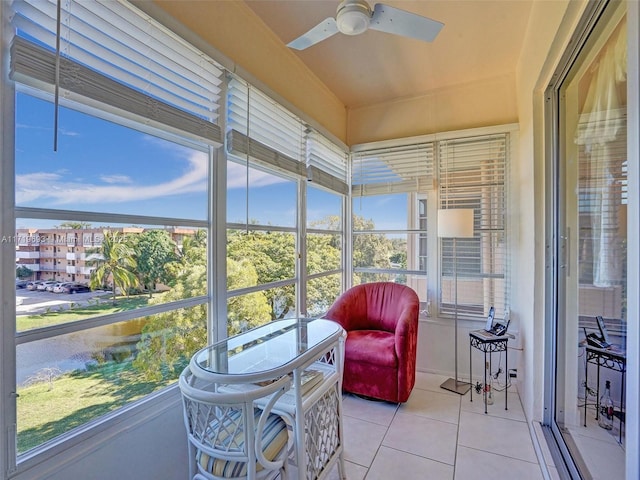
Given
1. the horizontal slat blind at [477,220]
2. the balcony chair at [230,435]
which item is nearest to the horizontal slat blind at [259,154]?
the balcony chair at [230,435]

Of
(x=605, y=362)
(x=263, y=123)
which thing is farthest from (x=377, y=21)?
(x=605, y=362)

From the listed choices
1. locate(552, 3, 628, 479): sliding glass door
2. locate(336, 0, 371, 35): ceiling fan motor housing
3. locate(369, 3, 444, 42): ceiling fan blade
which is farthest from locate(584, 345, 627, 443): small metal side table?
locate(336, 0, 371, 35): ceiling fan motor housing

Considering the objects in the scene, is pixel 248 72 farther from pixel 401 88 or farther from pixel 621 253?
pixel 621 253

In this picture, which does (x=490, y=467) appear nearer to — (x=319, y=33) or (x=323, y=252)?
(x=323, y=252)

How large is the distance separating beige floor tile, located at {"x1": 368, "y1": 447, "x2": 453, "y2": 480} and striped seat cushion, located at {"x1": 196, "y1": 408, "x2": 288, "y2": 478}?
80 centimetres

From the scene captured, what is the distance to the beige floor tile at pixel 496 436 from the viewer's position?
78.2 inches

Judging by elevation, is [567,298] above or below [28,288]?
below

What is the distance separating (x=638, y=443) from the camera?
0.93 metres

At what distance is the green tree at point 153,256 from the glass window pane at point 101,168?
12cm

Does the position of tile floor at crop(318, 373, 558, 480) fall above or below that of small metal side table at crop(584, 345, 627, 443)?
below

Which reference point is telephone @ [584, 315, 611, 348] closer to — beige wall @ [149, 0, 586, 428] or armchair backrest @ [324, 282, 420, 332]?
beige wall @ [149, 0, 586, 428]

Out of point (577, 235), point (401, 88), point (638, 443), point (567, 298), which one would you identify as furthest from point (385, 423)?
point (401, 88)

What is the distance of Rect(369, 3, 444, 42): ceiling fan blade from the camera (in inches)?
55.1

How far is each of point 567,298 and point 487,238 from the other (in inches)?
52.3
